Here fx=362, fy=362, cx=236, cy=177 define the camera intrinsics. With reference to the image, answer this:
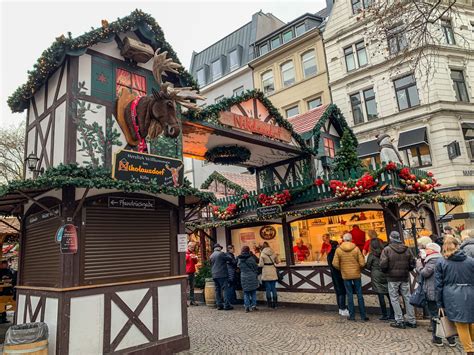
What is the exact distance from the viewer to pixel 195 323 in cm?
981

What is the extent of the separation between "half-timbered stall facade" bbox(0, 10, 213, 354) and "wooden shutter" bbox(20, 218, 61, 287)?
0.07 ft

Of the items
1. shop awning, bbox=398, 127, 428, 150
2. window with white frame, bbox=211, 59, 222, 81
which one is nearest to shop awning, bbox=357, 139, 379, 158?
shop awning, bbox=398, 127, 428, 150

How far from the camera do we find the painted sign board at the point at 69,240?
5.99 meters

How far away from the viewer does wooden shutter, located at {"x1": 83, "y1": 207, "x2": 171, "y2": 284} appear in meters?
6.53

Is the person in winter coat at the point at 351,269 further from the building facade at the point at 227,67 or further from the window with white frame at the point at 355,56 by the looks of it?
the building facade at the point at 227,67

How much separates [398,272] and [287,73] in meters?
19.7

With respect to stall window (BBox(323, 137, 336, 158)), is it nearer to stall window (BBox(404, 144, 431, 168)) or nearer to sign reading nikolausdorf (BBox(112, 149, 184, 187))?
stall window (BBox(404, 144, 431, 168))

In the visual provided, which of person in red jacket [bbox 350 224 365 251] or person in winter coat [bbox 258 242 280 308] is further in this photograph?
person in winter coat [bbox 258 242 280 308]

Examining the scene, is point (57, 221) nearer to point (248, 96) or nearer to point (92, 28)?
point (92, 28)

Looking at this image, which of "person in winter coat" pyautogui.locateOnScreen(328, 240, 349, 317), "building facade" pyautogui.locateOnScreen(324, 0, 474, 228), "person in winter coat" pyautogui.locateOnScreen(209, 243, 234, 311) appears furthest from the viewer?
"building facade" pyautogui.locateOnScreen(324, 0, 474, 228)

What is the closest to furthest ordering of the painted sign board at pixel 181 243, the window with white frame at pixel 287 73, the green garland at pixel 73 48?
the green garland at pixel 73 48 → the painted sign board at pixel 181 243 → the window with white frame at pixel 287 73

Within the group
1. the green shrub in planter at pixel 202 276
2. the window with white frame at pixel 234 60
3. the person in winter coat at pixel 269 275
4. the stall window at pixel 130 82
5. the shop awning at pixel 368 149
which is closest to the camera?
the stall window at pixel 130 82

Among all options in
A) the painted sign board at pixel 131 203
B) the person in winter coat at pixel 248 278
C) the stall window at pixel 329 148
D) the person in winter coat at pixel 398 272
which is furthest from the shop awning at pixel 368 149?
the painted sign board at pixel 131 203

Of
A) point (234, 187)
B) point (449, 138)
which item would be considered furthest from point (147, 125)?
point (449, 138)
